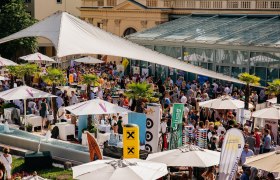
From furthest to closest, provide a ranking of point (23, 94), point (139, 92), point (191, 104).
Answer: point (191, 104) → point (23, 94) → point (139, 92)

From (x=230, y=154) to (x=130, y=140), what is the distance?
3093 millimetres

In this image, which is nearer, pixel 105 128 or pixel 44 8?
pixel 105 128

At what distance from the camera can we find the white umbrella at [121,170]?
11.6 metres

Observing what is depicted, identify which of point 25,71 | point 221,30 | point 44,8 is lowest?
point 25,71

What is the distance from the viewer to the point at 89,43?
14.9 metres

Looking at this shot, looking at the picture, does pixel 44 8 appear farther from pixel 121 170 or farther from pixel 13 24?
pixel 121 170

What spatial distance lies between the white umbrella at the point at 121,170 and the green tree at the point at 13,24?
137 feet

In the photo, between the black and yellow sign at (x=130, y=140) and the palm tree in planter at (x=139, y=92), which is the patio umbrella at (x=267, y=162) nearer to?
the black and yellow sign at (x=130, y=140)

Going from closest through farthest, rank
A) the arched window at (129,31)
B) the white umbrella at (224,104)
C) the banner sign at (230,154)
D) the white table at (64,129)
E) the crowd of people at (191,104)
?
the banner sign at (230,154), the crowd of people at (191,104), the white umbrella at (224,104), the white table at (64,129), the arched window at (129,31)

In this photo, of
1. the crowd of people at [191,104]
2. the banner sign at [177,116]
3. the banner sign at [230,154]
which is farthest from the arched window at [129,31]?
the banner sign at [230,154]

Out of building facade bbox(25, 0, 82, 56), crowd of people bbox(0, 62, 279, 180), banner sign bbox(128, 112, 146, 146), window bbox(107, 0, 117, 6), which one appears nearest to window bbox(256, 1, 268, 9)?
crowd of people bbox(0, 62, 279, 180)

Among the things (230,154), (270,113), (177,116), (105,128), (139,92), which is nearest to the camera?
(230,154)

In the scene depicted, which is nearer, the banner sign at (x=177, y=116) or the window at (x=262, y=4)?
the banner sign at (x=177, y=116)

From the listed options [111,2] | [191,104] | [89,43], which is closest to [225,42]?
[191,104]
